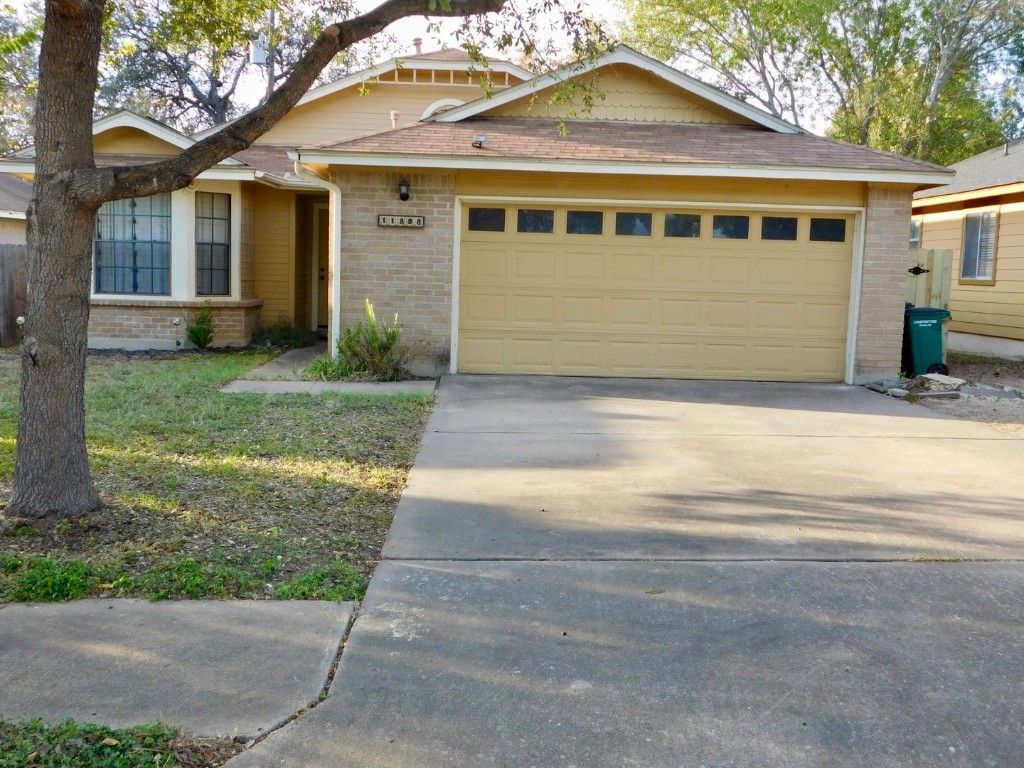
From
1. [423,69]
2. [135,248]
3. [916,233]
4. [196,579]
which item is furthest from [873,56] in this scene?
[196,579]

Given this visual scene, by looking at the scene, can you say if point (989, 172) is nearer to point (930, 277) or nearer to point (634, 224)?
point (930, 277)

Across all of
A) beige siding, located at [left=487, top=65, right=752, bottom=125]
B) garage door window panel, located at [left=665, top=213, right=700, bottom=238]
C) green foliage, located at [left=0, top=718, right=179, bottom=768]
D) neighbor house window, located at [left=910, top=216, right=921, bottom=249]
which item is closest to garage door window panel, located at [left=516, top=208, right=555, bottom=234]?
garage door window panel, located at [left=665, top=213, right=700, bottom=238]

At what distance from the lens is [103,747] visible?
3.35m

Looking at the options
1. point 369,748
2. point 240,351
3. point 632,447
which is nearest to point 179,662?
point 369,748

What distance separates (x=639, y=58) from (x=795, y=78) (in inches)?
767

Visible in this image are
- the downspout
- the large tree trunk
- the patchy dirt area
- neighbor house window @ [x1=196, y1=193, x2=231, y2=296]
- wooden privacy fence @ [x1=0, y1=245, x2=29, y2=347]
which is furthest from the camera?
wooden privacy fence @ [x1=0, y1=245, x2=29, y2=347]

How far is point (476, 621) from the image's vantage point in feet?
15.0

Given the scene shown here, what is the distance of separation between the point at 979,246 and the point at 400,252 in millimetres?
11672

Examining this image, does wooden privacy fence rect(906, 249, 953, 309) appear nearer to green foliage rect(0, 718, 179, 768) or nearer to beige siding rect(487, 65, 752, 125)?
beige siding rect(487, 65, 752, 125)

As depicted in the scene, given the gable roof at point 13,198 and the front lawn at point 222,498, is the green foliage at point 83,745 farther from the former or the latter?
the gable roof at point 13,198

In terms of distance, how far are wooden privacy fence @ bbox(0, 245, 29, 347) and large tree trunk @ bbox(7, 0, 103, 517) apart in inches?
472

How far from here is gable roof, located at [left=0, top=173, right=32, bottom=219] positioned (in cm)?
2077

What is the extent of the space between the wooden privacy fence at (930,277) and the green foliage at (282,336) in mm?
10049

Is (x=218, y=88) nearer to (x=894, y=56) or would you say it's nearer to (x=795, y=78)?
(x=795, y=78)
